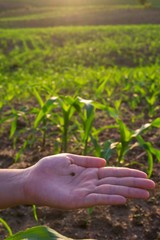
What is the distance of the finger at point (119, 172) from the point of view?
1.74 metres

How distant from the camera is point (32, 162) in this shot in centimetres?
304

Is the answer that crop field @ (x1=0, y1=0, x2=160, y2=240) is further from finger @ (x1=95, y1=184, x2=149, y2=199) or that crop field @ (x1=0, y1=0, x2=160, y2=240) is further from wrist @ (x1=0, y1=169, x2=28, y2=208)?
finger @ (x1=95, y1=184, x2=149, y2=199)

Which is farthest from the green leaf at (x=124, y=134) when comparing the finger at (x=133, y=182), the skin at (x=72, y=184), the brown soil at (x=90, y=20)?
the brown soil at (x=90, y=20)

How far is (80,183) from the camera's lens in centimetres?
181

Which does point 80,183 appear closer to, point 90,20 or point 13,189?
point 13,189

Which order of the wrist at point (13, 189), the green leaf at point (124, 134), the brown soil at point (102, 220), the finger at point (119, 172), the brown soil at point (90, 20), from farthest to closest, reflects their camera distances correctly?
the brown soil at point (90, 20), the green leaf at point (124, 134), the brown soil at point (102, 220), the wrist at point (13, 189), the finger at point (119, 172)

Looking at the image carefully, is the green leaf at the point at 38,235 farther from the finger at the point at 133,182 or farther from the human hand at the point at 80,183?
the finger at the point at 133,182

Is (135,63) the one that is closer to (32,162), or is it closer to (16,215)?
(32,162)

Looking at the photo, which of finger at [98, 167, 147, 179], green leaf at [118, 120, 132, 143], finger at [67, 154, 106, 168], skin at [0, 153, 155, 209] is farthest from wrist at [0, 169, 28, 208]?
green leaf at [118, 120, 132, 143]

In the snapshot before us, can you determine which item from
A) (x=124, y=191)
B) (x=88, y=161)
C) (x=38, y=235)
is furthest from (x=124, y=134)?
(x=38, y=235)

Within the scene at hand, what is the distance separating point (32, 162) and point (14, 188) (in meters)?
1.04

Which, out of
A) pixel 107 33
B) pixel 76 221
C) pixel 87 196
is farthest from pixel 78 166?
pixel 107 33

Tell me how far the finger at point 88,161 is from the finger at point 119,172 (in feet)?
0.16

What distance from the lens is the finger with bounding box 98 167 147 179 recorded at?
1.74 metres
